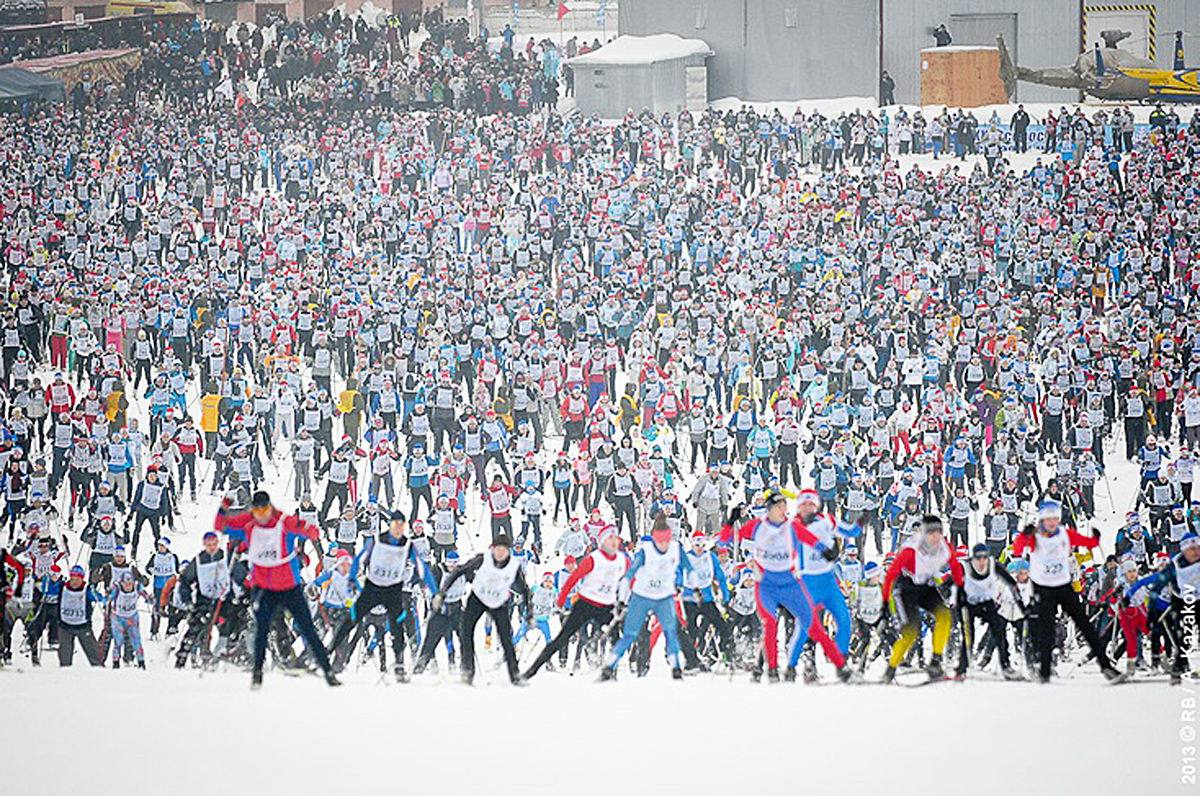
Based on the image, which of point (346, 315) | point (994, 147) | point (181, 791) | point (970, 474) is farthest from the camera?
point (994, 147)

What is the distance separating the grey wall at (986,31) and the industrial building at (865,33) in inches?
1.0

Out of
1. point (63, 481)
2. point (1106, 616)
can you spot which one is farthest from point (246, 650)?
point (63, 481)

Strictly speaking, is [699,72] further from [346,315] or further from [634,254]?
[346,315]

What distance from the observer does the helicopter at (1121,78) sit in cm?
4000

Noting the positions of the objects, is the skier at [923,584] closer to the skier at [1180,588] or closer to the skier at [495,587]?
the skier at [1180,588]

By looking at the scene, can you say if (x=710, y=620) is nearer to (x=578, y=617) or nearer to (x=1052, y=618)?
(x=578, y=617)

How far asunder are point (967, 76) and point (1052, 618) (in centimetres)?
3167

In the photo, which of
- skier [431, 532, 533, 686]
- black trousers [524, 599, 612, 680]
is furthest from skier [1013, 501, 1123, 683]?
skier [431, 532, 533, 686]

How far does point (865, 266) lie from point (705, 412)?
7.04 meters

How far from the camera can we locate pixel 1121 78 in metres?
40.0

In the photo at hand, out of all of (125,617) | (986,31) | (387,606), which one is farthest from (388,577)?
(986,31)

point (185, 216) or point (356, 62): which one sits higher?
point (356, 62)

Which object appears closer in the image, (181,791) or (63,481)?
(181,791)

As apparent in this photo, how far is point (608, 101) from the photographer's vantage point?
1661 inches
